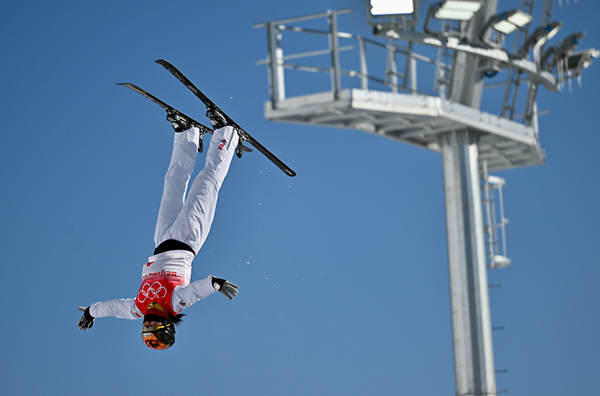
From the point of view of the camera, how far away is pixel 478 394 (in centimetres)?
1259

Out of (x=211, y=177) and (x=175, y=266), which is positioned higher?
(x=211, y=177)

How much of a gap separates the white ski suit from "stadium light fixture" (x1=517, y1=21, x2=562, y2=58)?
20.7ft

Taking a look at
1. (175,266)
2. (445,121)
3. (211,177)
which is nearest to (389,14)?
(445,121)

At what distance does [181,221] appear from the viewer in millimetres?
9062

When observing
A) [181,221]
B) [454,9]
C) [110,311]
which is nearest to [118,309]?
[110,311]

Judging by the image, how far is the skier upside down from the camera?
8.62 m

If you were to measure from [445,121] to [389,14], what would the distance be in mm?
2001

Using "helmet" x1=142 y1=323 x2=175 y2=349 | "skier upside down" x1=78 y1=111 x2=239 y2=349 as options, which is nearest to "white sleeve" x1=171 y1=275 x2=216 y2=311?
"skier upside down" x1=78 y1=111 x2=239 y2=349

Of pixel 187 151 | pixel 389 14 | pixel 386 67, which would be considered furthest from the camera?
pixel 386 67

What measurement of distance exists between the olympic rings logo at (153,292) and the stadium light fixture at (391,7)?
5.54 meters

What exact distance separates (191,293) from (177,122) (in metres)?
2.21

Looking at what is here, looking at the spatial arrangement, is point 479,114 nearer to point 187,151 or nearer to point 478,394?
point 478,394

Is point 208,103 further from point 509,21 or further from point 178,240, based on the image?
point 509,21

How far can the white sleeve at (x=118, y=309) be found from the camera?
8.98m
